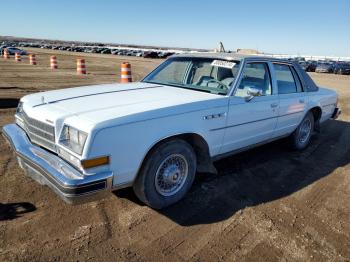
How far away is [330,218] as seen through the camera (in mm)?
3598

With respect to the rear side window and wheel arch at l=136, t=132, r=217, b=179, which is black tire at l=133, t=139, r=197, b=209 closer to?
wheel arch at l=136, t=132, r=217, b=179

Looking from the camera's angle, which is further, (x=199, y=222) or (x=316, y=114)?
(x=316, y=114)

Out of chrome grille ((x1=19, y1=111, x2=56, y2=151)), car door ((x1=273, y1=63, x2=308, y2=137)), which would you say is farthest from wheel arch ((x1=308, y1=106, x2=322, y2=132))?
chrome grille ((x1=19, y1=111, x2=56, y2=151))

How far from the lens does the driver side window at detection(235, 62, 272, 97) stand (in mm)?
4141

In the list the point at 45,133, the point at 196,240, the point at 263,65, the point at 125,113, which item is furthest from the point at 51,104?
Answer: the point at 263,65

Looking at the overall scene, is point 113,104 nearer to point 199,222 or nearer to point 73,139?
point 73,139

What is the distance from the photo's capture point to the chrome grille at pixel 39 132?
306cm

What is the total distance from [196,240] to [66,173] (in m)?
1.37

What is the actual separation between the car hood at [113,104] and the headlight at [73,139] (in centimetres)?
9

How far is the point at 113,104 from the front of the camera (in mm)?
3318

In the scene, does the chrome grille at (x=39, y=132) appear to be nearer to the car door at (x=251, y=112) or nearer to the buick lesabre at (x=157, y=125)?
the buick lesabre at (x=157, y=125)

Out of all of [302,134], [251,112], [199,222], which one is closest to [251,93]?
[251,112]

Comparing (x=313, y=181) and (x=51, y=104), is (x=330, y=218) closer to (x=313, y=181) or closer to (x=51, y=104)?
(x=313, y=181)

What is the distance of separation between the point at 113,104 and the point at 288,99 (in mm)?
2948
